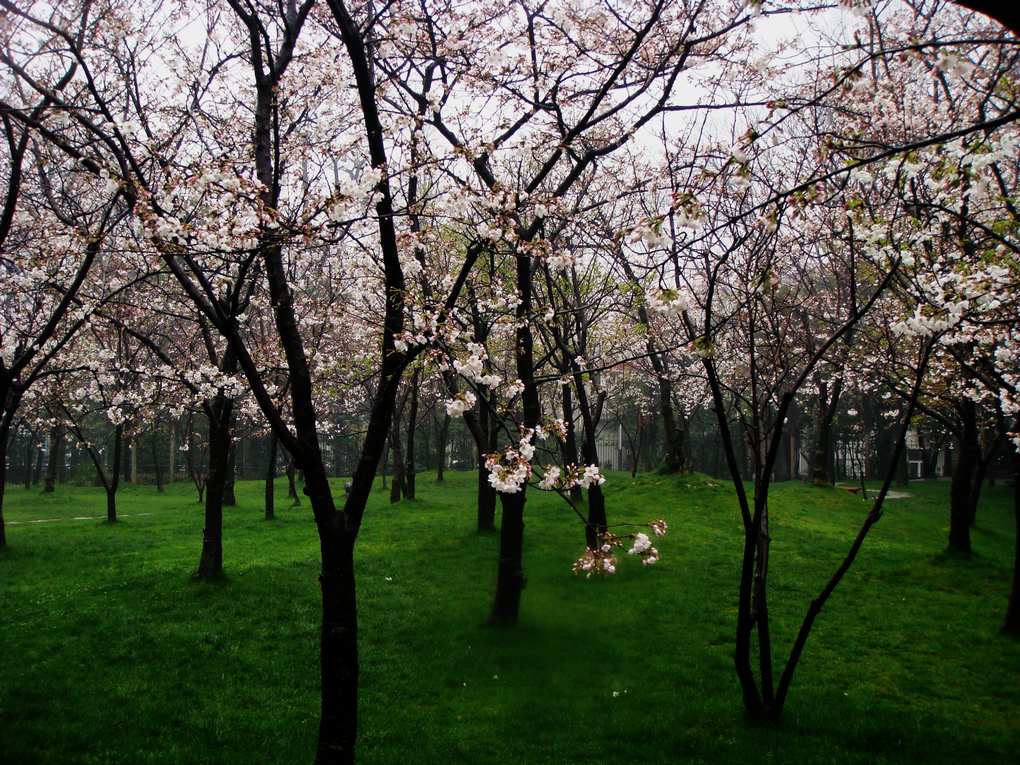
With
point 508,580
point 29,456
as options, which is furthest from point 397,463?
point 29,456

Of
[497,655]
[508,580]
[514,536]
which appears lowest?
[497,655]

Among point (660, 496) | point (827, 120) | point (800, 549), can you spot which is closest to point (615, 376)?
point (660, 496)

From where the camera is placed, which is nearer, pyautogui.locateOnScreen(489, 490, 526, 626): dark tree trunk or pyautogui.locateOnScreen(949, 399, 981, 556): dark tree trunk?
pyautogui.locateOnScreen(489, 490, 526, 626): dark tree trunk

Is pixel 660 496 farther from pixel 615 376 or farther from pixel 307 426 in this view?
pixel 307 426

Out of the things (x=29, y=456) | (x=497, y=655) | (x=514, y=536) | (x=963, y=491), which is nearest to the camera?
(x=497, y=655)

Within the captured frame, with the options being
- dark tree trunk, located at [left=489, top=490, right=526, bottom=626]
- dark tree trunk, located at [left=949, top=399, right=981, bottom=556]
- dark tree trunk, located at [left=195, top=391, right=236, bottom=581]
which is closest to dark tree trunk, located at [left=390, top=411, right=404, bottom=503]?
dark tree trunk, located at [left=195, top=391, right=236, bottom=581]

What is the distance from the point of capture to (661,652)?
9.34 metres

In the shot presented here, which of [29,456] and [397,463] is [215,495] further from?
[29,456]

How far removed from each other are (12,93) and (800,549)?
15.3 metres

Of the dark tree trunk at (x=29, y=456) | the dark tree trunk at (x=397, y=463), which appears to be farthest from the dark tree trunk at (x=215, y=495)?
the dark tree trunk at (x=29, y=456)

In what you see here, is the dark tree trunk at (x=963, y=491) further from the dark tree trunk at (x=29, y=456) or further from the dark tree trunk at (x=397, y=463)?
the dark tree trunk at (x=29, y=456)

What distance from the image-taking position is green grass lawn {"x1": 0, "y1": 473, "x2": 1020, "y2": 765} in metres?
6.84

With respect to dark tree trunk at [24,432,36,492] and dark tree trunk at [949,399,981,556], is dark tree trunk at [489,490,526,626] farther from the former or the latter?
dark tree trunk at [24,432,36,492]

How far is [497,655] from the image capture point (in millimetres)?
9250
